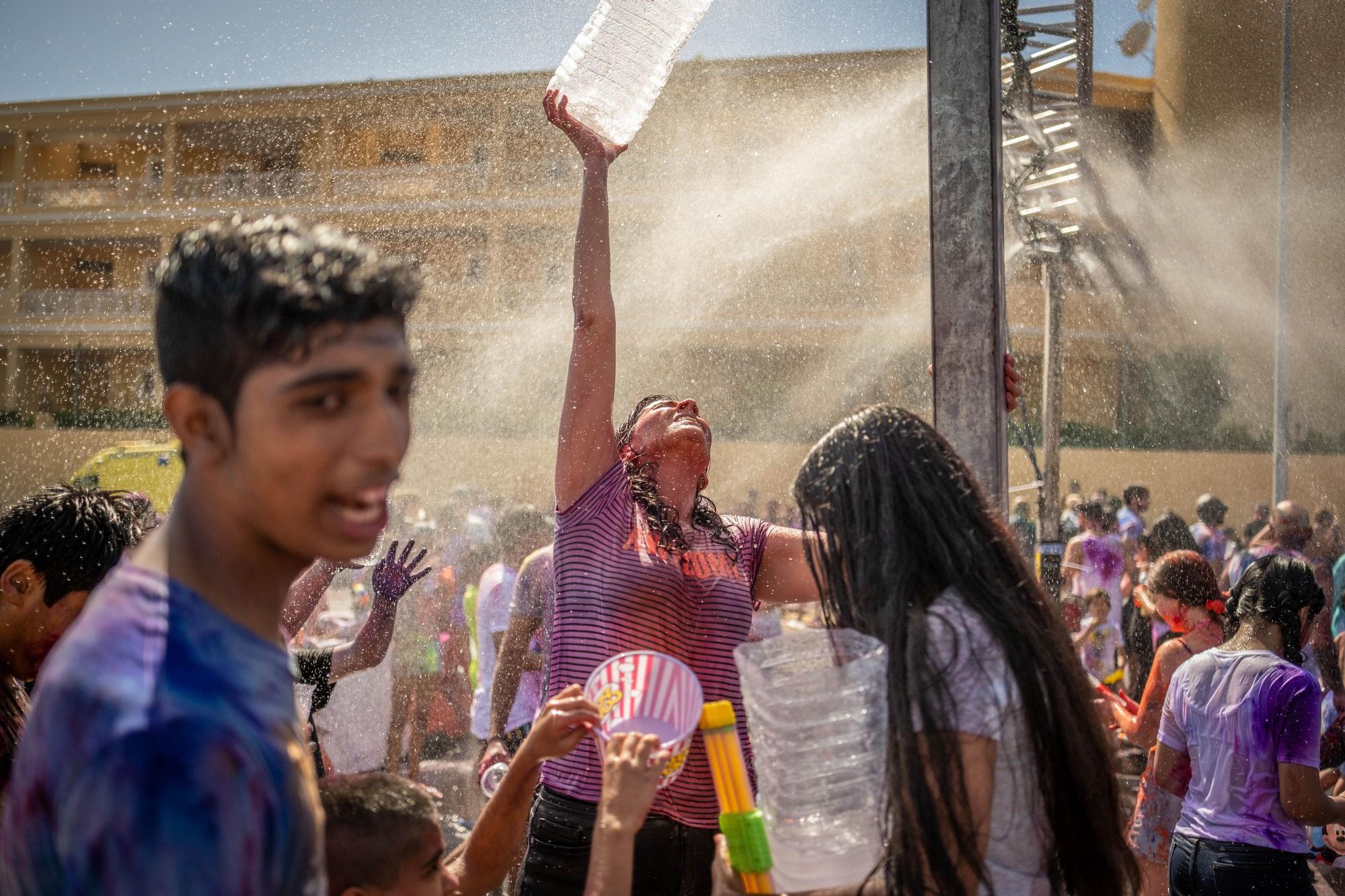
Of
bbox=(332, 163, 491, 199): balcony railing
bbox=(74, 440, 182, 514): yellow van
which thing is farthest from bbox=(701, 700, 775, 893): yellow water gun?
bbox=(332, 163, 491, 199): balcony railing

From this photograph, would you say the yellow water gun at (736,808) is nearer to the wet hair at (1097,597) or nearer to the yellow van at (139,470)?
the wet hair at (1097,597)

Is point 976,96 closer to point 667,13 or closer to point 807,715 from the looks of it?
point 667,13

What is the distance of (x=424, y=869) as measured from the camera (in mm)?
1803

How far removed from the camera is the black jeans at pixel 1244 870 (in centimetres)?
345

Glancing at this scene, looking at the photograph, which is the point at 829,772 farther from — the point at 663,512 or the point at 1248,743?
the point at 1248,743

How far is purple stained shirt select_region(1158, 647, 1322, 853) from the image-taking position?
3.42 metres

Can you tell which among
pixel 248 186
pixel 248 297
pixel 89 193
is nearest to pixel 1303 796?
pixel 248 297

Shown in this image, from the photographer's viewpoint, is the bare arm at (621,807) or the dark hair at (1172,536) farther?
the dark hair at (1172,536)

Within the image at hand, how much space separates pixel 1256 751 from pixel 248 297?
3.40 meters

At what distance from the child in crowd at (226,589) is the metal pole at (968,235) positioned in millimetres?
1815

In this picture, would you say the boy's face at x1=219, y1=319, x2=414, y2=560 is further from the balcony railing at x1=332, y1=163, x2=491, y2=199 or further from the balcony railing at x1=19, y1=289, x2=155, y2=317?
the balcony railing at x1=19, y1=289, x2=155, y2=317

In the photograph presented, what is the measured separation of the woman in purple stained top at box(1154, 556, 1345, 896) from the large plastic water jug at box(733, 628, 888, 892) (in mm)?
2191

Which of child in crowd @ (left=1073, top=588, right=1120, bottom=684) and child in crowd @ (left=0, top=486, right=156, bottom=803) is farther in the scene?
child in crowd @ (left=1073, top=588, right=1120, bottom=684)

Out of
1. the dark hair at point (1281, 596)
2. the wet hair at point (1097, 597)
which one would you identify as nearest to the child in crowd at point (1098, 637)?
the wet hair at point (1097, 597)
